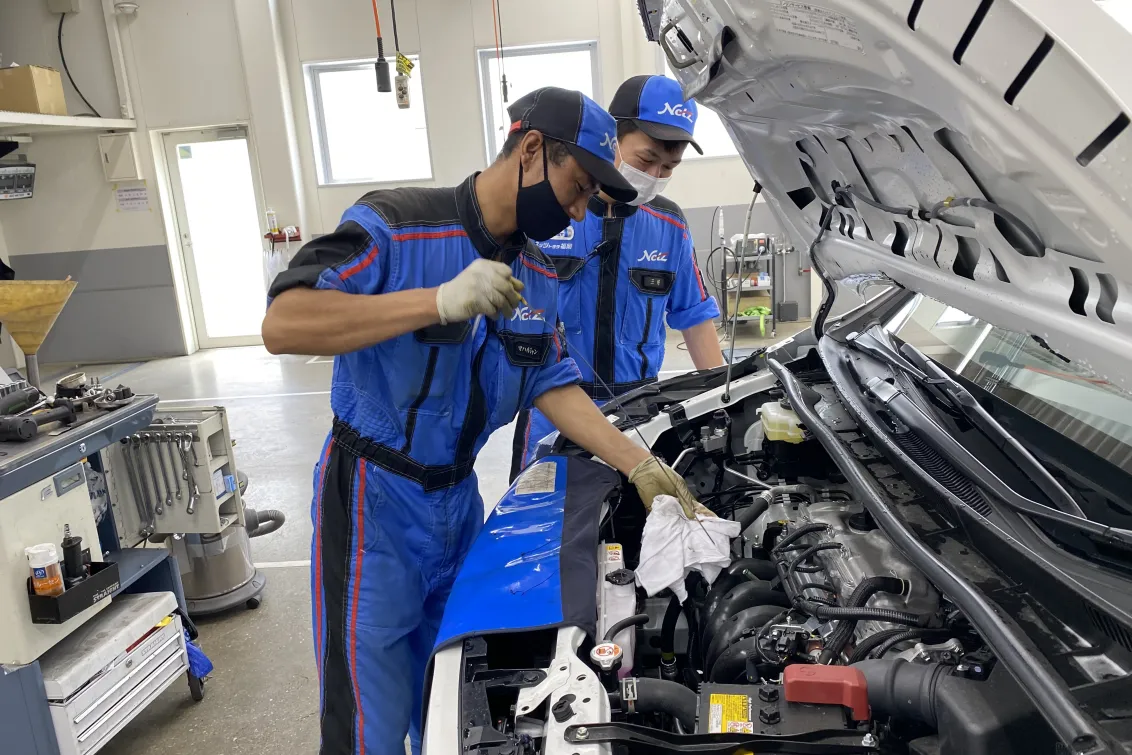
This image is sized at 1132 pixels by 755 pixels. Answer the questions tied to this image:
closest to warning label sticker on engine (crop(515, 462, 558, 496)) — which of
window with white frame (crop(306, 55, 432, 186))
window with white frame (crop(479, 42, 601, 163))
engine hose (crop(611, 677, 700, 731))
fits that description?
engine hose (crop(611, 677, 700, 731))

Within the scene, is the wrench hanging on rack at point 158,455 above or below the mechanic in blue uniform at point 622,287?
below

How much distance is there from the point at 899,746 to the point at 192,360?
8.15 meters

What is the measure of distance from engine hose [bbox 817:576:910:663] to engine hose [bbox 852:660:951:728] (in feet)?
0.43

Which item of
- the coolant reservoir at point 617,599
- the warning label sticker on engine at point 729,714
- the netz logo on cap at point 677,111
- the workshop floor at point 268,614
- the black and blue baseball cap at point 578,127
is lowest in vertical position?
the workshop floor at point 268,614

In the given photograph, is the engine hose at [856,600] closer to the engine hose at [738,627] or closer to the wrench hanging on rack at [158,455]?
the engine hose at [738,627]

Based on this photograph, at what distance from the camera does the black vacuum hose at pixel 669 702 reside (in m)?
1.21

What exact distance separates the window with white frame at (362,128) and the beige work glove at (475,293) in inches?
269

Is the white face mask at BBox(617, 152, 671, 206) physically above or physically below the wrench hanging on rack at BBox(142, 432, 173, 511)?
above

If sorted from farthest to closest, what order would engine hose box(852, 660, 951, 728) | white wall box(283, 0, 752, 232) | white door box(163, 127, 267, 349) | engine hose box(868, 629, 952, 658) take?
white door box(163, 127, 267, 349), white wall box(283, 0, 752, 232), engine hose box(868, 629, 952, 658), engine hose box(852, 660, 951, 728)

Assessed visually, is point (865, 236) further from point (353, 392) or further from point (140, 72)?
point (140, 72)

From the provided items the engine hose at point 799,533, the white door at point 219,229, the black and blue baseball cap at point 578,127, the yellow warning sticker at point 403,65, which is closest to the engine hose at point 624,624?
the engine hose at point 799,533

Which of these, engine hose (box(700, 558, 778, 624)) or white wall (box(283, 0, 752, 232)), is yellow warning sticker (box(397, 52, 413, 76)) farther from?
engine hose (box(700, 558, 778, 624))

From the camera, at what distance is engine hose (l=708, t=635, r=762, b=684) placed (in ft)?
4.45

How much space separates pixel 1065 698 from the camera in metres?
0.87
